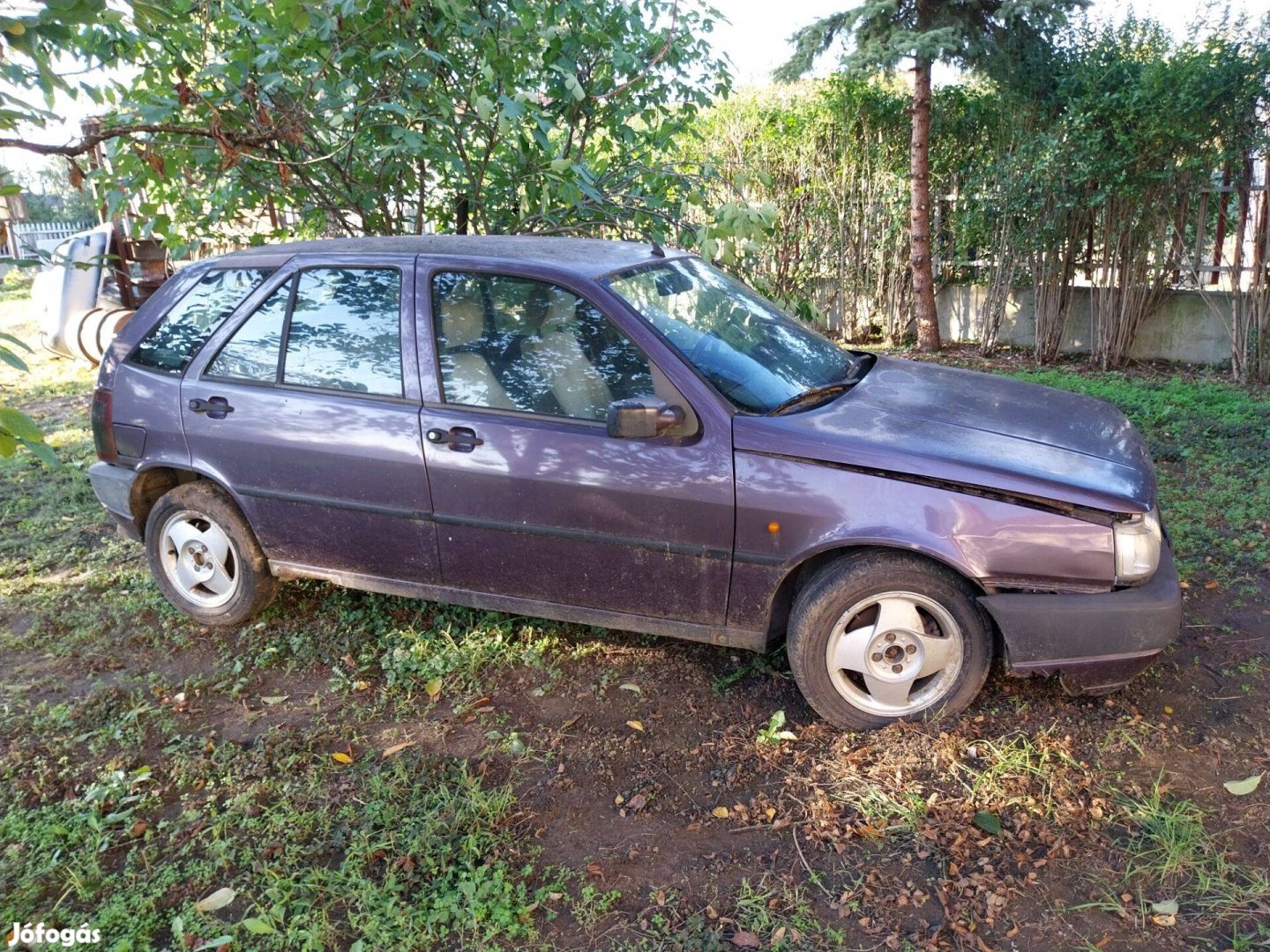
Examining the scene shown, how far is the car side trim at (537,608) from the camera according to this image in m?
3.50

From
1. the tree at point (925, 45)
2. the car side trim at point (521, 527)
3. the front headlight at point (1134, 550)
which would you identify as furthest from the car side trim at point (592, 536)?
the tree at point (925, 45)

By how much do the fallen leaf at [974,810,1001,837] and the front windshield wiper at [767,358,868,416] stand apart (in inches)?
59.1

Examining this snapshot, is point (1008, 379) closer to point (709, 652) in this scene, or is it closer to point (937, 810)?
point (709, 652)

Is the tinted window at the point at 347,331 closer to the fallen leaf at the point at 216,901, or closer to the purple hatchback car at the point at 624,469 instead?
the purple hatchback car at the point at 624,469

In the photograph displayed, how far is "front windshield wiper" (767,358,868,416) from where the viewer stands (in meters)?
3.48

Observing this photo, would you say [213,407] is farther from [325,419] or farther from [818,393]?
[818,393]

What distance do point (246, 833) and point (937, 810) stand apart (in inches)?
88.1

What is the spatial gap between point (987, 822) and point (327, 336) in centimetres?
311

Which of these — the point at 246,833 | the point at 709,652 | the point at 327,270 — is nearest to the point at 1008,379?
the point at 709,652

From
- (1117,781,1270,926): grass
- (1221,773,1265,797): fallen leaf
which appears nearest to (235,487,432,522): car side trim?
(1117,781,1270,926): grass

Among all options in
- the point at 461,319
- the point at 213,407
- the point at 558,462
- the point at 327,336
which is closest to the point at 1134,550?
the point at 558,462

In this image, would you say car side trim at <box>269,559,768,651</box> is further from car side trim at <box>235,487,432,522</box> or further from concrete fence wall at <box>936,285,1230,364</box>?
concrete fence wall at <box>936,285,1230,364</box>

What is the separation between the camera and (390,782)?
320 centimetres

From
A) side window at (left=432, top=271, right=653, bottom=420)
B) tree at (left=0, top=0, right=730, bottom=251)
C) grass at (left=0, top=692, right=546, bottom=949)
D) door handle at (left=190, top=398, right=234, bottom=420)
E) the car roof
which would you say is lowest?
grass at (left=0, top=692, right=546, bottom=949)
